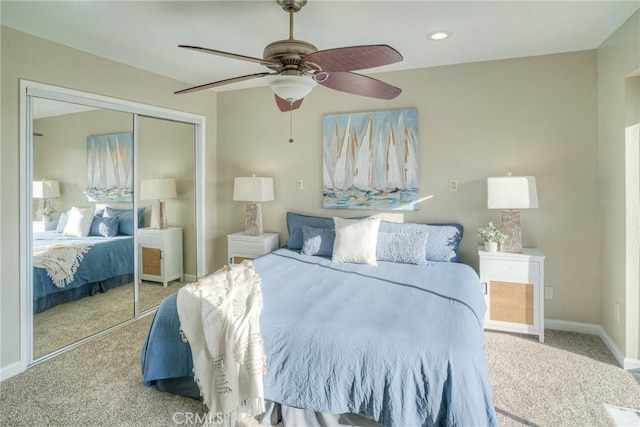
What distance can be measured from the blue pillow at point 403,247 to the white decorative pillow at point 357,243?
3.5 inches

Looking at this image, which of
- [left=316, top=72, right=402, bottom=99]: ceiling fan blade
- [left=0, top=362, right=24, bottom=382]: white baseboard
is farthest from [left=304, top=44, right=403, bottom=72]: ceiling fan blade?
[left=0, top=362, right=24, bottom=382]: white baseboard

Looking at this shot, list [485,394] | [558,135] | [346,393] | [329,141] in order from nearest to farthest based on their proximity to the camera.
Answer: [485,394], [346,393], [558,135], [329,141]

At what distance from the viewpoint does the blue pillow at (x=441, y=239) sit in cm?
323

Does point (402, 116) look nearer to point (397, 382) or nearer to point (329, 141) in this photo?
point (329, 141)

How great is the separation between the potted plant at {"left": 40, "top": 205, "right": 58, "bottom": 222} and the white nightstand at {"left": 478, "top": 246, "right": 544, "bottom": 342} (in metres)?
3.65

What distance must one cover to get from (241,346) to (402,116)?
278 cm

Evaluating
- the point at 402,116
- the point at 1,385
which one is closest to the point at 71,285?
the point at 1,385

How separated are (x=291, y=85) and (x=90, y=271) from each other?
2577mm

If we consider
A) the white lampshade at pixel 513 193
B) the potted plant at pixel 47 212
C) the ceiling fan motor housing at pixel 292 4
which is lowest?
the potted plant at pixel 47 212

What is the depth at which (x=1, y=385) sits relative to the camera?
2439 millimetres

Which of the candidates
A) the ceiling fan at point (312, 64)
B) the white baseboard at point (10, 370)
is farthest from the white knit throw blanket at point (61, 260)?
the ceiling fan at point (312, 64)

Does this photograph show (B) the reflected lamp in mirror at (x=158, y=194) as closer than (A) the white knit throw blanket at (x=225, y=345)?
No

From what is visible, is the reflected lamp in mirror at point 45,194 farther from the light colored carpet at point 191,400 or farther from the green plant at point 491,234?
the green plant at point 491,234

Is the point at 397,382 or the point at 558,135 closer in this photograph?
the point at 397,382
